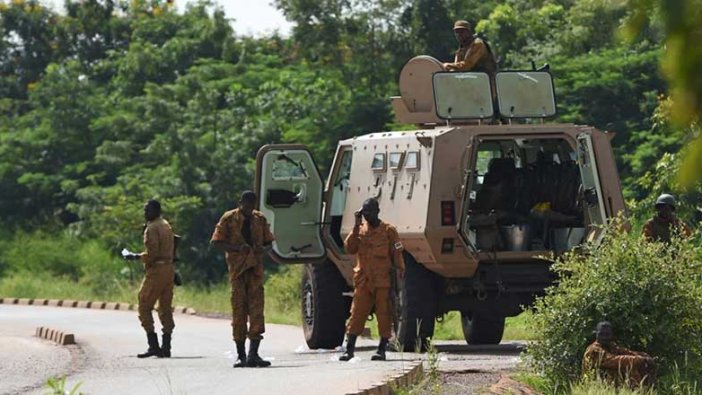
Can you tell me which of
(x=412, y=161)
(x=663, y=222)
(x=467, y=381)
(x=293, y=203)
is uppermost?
(x=412, y=161)

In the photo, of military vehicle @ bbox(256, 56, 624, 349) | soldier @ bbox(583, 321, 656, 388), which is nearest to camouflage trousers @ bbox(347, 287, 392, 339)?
military vehicle @ bbox(256, 56, 624, 349)

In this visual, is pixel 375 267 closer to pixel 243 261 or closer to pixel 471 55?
pixel 243 261

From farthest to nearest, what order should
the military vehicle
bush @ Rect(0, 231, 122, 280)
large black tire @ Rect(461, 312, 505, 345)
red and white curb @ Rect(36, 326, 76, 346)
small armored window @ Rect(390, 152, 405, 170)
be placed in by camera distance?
bush @ Rect(0, 231, 122, 280) → red and white curb @ Rect(36, 326, 76, 346) → large black tire @ Rect(461, 312, 505, 345) → small armored window @ Rect(390, 152, 405, 170) → the military vehicle

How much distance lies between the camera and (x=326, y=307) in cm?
1866

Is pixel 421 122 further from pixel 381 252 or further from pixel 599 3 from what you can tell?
pixel 599 3

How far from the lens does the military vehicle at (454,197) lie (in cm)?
1689

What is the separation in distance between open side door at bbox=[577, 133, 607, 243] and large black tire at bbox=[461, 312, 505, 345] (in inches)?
107

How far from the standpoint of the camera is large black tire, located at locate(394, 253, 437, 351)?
1689 centimetres

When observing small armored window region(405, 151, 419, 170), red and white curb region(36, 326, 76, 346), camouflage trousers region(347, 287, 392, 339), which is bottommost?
red and white curb region(36, 326, 76, 346)

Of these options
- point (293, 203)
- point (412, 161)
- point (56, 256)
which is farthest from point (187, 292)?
point (412, 161)

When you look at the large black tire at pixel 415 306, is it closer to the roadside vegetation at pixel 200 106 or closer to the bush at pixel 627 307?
the bush at pixel 627 307

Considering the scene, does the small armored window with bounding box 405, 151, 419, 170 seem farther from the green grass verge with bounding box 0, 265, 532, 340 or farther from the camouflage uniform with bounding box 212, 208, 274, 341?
the green grass verge with bounding box 0, 265, 532, 340

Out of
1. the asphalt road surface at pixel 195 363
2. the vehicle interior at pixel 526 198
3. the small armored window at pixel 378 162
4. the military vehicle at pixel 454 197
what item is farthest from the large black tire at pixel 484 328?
the small armored window at pixel 378 162

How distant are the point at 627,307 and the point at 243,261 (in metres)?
4.10
